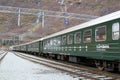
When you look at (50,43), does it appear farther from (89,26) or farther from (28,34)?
(28,34)

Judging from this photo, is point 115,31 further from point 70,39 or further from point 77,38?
point 70,39

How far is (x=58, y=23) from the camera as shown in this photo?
11838 centimetres

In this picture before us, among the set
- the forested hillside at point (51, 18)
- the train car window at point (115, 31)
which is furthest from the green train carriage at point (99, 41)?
the forested hillside at point (51, 18)

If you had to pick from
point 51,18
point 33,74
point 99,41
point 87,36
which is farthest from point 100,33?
point 51,18

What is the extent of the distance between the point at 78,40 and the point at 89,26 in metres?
2.71

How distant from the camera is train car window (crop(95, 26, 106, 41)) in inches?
662

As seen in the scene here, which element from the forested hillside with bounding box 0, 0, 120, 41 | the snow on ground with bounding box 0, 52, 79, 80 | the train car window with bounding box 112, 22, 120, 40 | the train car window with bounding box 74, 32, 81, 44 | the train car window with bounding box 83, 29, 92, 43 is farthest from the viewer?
the forested hillside with bounding box 0, 0, 120, 41

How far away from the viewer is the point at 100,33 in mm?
17375

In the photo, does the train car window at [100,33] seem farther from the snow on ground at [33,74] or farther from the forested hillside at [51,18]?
the forested hillside at [51,18]

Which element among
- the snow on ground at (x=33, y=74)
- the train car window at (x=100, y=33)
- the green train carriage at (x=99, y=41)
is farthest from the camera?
the train car window at (x=100, y=33)

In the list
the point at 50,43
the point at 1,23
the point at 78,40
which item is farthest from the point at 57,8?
the point at 78,40

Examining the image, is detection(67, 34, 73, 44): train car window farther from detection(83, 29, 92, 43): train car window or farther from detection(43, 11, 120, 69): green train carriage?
detection(83, 29, 92, 43): train car window

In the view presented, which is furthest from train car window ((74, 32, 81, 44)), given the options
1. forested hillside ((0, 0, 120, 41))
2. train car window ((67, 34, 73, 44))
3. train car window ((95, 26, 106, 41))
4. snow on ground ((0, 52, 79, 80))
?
forested hillside ((0, 0, 120, 41))

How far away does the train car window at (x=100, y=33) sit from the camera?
662 inches
